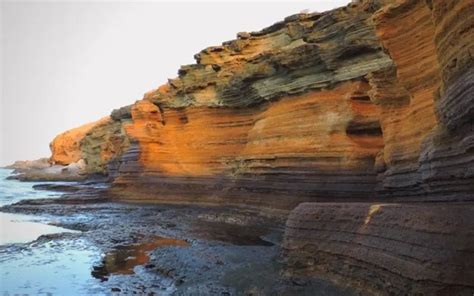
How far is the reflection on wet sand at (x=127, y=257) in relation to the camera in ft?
31.7

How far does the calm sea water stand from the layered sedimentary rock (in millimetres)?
4165

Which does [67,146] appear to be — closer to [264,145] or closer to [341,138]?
[264,145]

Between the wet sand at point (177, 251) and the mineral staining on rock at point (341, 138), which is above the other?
the mineral staining on rock at point (341, 138)

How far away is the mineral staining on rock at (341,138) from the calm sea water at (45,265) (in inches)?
179

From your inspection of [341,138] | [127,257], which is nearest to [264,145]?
[341,138]

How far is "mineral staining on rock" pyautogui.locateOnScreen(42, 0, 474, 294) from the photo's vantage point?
22.0 feet

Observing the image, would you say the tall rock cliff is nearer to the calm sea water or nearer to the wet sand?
the wet sand

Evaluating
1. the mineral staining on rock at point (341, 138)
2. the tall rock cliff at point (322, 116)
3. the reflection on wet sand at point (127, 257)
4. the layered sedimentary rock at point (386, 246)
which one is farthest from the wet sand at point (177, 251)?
the tall rock cliff at point (322, 116)

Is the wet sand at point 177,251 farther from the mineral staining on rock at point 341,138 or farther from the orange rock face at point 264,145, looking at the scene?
the orange rock face at point 264,145

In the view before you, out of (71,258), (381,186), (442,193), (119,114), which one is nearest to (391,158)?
(381,186)

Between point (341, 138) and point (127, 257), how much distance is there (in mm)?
8179

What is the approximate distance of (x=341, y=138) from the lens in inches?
583

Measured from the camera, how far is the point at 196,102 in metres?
25.4

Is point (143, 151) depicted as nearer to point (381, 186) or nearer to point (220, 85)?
point (220, 85)
